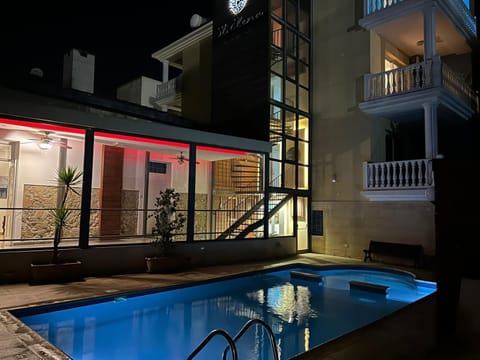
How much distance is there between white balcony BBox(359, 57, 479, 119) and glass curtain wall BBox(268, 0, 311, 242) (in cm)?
228

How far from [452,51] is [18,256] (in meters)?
11.9

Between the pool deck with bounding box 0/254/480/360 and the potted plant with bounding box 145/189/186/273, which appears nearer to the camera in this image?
the pool deck with bounding box 0/254/480/360

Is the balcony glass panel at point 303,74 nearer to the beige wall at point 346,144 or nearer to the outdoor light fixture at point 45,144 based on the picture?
the beige wall at point 346,144

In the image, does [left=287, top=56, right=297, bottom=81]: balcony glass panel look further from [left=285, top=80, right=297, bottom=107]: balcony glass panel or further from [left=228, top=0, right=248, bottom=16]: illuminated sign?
[left=228, top=0, right=248, bottom=16]: illuminated sign

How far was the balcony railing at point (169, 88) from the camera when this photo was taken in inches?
561

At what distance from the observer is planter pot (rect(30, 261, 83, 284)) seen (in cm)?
590

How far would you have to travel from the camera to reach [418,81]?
27.6 ft

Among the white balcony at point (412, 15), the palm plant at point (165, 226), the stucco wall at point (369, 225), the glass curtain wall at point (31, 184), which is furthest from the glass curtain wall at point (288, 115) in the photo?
the glass curtain wall at point (31, 184)

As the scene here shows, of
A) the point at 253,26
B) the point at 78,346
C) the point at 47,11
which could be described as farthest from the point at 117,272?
the point at 47,11

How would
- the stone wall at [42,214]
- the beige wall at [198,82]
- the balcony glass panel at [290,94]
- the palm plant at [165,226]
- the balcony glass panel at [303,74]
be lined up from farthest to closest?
1. the beige wall at [198,82]
2. the balcony glass panel at [303,74]
3. the balcony glass panel at [290,94]
4. the stone wall at [42,214]
5. the palm plant at [165,226]

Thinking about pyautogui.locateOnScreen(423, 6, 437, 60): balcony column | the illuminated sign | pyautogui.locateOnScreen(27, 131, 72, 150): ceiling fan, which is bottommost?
pyautogui.locateOnScreen(27, 131, 72, 150): ceiling fan

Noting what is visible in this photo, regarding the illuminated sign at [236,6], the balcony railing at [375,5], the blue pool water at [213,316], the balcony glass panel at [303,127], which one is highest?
the illuminated sign at [236,6]

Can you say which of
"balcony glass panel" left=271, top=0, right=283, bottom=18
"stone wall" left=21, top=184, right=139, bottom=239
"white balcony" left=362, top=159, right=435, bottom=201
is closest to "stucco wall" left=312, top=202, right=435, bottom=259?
"white balcony" left=362, top=159, right=435, bottom=201

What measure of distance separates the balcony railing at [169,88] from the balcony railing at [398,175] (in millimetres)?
8355
